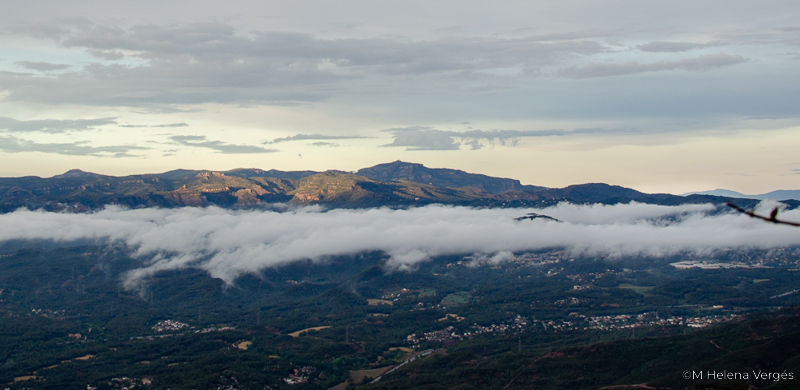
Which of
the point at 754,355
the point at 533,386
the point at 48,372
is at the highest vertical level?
the point at 754,355

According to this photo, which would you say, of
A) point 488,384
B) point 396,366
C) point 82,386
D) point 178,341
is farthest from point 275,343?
point 488,384

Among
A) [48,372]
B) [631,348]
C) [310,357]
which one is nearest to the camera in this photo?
[631,348]

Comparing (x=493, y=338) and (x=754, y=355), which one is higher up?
(x=754, y=355)

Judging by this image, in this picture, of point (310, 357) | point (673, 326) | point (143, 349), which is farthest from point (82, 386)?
point (673, 326)

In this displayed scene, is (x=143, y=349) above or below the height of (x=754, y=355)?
below

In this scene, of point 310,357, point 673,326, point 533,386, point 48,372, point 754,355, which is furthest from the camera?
point 673,326

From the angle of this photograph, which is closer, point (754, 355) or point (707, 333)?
point (754, 355)

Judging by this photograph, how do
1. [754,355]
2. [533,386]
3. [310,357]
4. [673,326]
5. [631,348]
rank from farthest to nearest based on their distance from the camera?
[673,326] < [310,357] < [631,348] < [533,386] < [754,355]

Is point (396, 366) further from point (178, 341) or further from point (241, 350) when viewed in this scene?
point (178, 341)

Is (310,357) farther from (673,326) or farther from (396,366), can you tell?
(673,326)
